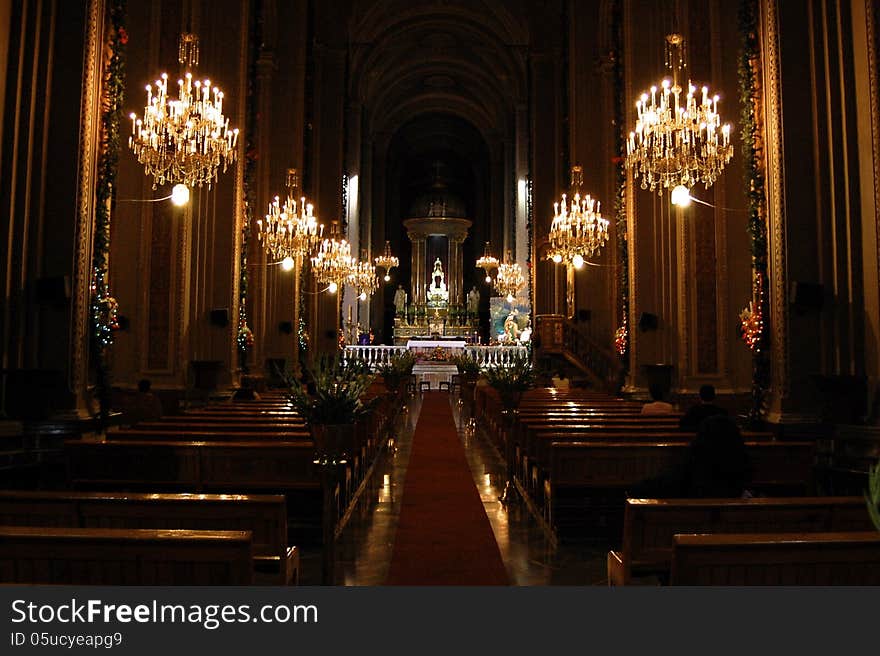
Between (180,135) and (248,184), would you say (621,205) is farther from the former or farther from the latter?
(180,135)

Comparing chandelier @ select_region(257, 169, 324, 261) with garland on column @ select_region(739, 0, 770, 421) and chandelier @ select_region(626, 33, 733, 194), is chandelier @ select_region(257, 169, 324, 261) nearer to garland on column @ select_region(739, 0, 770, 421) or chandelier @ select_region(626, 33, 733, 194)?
chandelier @ select_region(626, 33, 733, 194)

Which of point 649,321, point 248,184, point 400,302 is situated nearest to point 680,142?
point 649,321

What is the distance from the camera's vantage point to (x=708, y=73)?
1102 centimetres

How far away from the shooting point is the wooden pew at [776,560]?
8.18 ft

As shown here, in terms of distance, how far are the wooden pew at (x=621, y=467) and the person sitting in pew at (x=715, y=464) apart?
3.91 feet

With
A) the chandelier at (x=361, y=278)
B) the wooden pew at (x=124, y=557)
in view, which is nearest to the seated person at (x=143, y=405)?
the wooden pew at (x=124, y=557)

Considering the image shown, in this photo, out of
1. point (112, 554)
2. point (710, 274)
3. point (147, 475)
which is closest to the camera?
point (112, 554)

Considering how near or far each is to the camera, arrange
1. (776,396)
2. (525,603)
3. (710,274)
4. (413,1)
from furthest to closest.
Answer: (413,1), (710,274), (776,396), (525,603)

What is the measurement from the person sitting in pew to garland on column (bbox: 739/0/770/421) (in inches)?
137

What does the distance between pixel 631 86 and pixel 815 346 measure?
24.7ft

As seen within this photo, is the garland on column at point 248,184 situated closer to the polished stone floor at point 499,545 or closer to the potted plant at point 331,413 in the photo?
the polished stone floor at point 499,545

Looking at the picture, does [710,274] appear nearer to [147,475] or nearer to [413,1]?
[147,475]

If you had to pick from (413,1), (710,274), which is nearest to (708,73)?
(710,274)

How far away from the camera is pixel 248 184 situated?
43.9 ft
